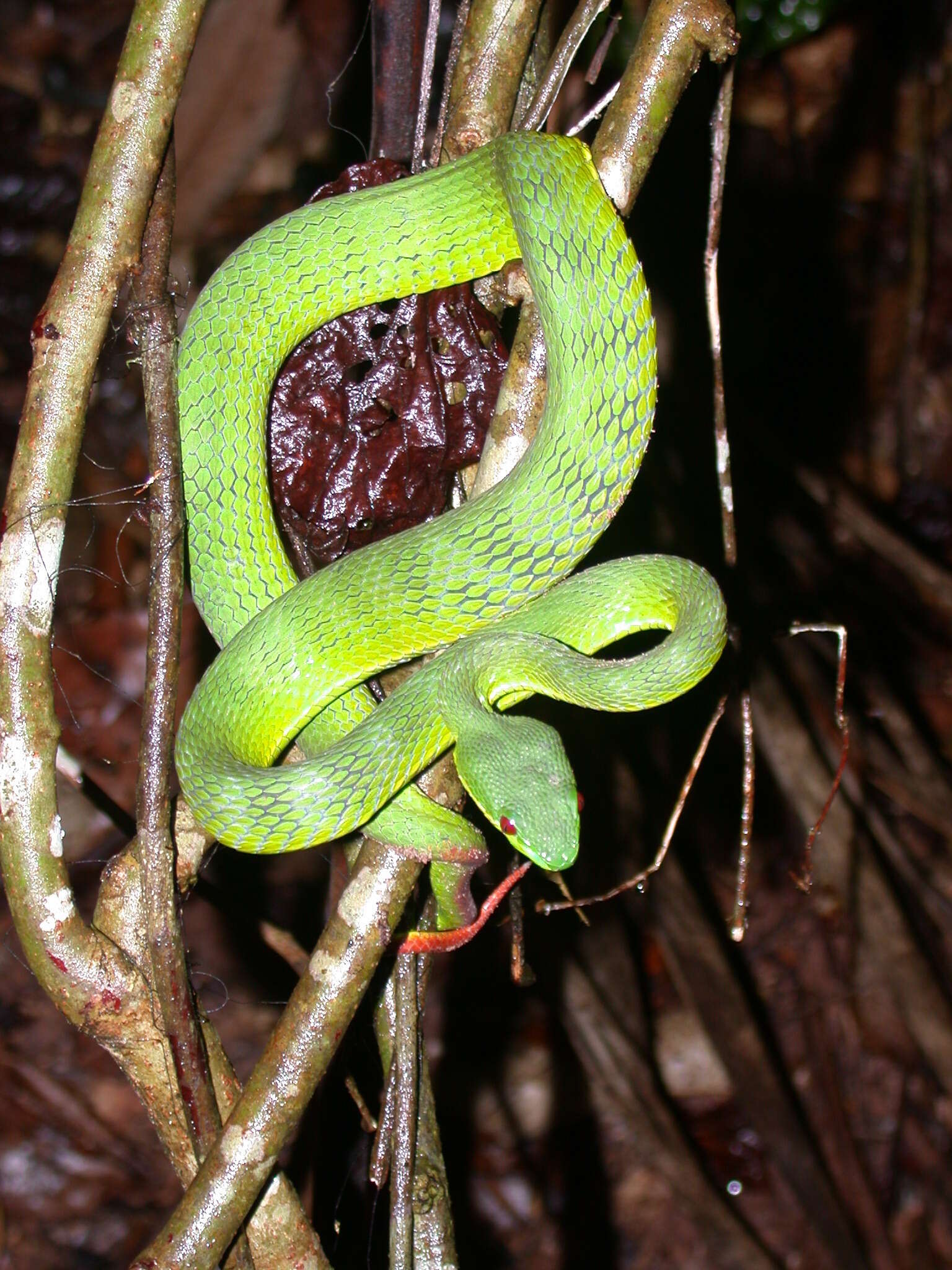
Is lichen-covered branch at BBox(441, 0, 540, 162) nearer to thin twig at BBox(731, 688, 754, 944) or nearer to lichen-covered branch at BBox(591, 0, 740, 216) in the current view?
lichen-covered branch at BBox(591, 0, 740, 216)

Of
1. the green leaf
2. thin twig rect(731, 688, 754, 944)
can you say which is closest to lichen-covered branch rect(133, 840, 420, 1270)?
thin twig rect(731, 688, 754, 944)

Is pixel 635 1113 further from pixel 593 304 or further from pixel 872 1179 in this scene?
pixel 593 304

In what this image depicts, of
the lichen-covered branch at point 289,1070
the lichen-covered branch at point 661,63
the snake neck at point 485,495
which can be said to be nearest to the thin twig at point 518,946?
the lichen-covered branch at point 289,1070

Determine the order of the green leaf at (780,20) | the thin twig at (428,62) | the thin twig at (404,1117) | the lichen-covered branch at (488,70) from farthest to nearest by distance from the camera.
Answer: the green leaf at (780,20), the thin twig at (428,62), the lichen-covered branch at (488,70), the thin twig at (404,1117)

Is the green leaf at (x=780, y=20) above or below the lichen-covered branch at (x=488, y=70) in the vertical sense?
above

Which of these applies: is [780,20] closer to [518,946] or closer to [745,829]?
[745,829]

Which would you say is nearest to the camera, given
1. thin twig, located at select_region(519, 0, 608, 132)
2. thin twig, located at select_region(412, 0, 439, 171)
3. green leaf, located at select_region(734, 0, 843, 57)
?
thin twig, located at select_region(519, 0, 608, 132)

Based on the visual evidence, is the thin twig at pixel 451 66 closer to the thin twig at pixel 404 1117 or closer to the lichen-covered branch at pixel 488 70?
the lichen-covered branch at pixel 488 70
